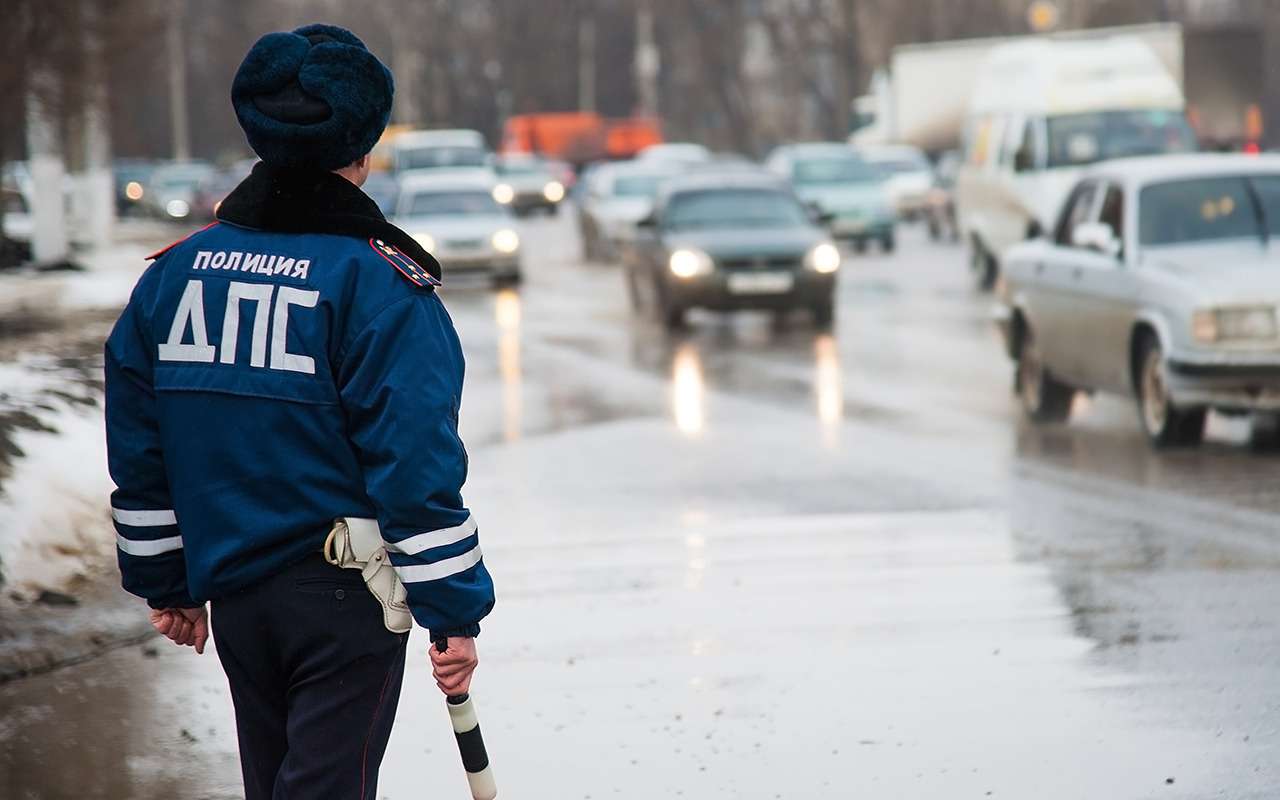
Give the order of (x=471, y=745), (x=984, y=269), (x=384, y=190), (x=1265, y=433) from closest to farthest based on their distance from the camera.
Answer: (x=471, y=745) → (x=1265, y=433) → (x=984, y=269) → (x=384, y=190)

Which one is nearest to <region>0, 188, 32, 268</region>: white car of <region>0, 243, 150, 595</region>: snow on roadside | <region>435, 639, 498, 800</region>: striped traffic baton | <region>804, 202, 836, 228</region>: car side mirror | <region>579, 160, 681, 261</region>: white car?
<region>579, 160, 681, 261</region>: white car

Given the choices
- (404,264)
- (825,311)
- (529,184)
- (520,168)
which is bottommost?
(529,184)

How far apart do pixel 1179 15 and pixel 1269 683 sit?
262 feet

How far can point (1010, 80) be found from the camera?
88.7 ft

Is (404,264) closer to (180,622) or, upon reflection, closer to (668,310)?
(180,622)

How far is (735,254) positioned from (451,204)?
992 centimetres

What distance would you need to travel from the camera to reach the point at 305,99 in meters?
3.72

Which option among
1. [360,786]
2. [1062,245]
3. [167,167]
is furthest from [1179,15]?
[360,786]

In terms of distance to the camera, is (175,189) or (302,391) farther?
(175,189)

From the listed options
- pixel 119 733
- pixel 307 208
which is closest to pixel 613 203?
pixel 119 733

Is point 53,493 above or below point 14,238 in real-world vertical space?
above

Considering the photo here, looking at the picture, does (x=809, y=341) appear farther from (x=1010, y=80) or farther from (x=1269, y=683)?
(x=1269, y=683)

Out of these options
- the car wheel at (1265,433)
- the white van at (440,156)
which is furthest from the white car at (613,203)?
the car wheel at (1265,433)

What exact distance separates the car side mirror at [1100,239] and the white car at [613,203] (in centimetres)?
2203
